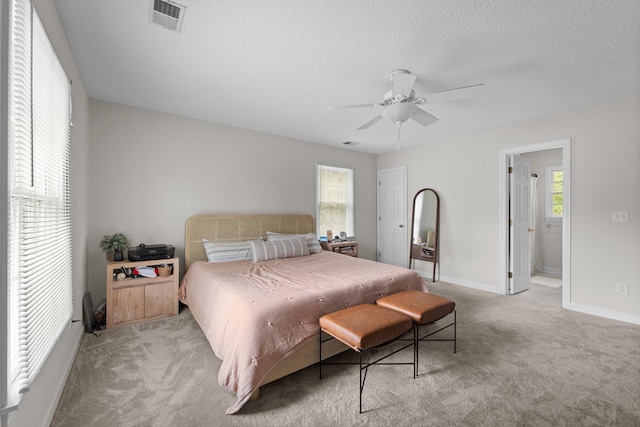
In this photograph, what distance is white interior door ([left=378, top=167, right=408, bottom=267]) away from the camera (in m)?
5.55

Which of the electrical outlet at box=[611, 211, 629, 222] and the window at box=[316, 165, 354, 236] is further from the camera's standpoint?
the window at box=[316, 165, 354, 236]

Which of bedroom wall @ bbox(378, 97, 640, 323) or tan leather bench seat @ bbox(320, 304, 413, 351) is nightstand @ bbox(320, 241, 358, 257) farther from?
tan leather bench seat @ bbox(320, 304, 413, 351)

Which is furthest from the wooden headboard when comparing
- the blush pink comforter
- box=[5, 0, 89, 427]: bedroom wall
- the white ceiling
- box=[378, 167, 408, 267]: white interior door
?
box=[378, 167, 408, 267]: white interior door

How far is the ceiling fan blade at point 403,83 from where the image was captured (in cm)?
221

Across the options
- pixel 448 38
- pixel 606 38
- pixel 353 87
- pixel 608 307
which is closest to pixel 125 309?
pixel 353 87

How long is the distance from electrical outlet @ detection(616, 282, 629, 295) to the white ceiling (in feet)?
6.80

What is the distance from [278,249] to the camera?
3.80 meters

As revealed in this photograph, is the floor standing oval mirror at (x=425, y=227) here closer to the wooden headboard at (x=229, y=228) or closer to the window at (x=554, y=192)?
the wooden headboard at (x=229, y=228)

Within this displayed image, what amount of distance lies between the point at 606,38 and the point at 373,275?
2.56m

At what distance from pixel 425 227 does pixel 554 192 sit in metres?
2.86

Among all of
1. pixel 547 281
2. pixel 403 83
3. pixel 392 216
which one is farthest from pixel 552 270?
pixel 403 83

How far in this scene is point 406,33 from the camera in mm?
2006

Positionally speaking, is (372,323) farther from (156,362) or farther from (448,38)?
(448,38)

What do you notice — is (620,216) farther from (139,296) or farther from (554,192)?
(139,296)
